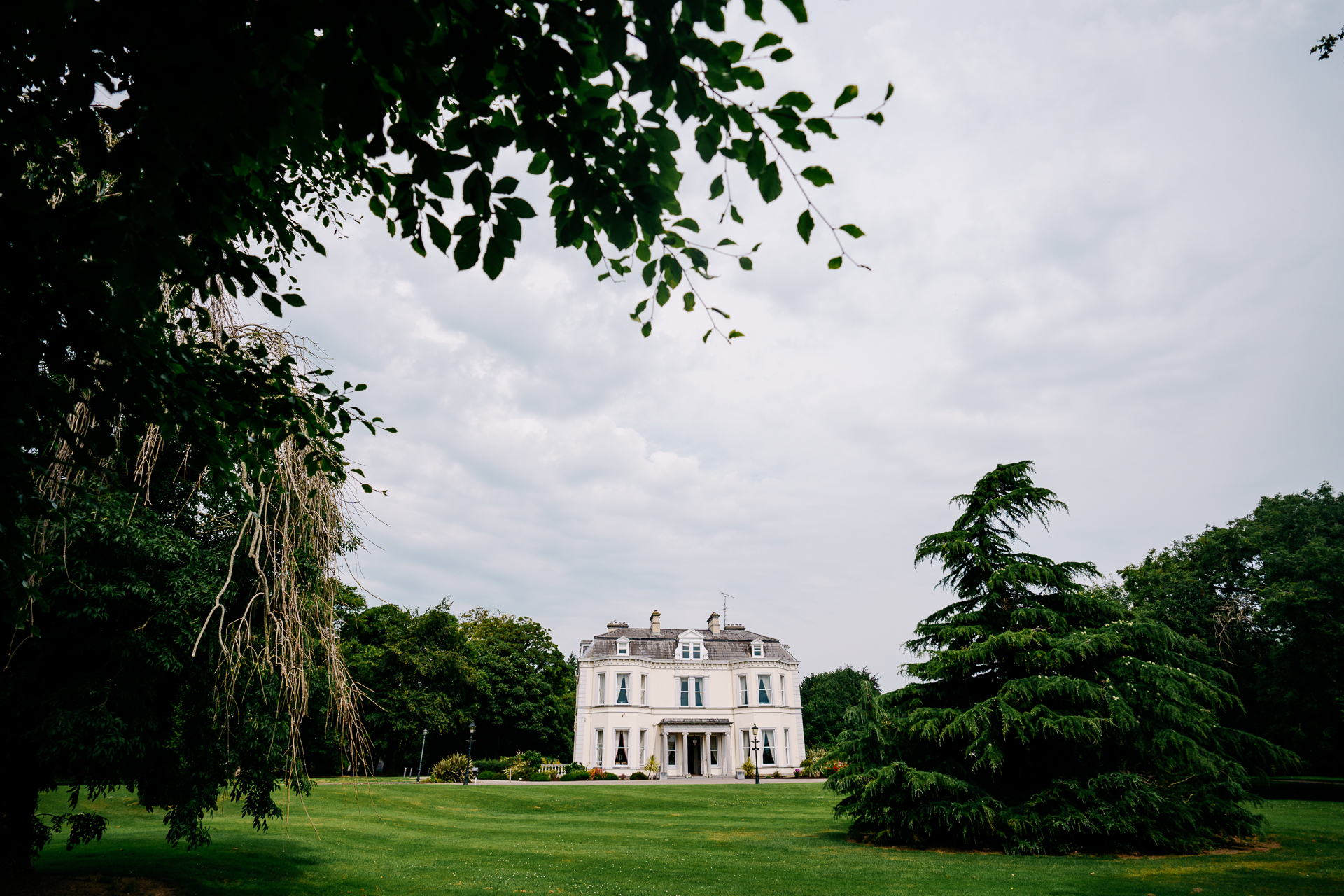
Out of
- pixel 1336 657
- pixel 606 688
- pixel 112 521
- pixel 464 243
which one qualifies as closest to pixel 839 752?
pixel 112 521

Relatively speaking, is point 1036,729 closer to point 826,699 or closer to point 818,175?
point 818,175

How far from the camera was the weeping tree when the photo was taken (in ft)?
44.3

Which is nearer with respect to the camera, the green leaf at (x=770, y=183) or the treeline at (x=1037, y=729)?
the green leaf at (x=770, y=183)

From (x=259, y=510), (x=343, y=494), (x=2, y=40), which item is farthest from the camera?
(x=343, y=494)

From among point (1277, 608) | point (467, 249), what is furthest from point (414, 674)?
point (467, 249)

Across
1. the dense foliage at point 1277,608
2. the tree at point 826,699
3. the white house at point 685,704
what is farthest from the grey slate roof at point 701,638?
the dense foliage at point 1277,608

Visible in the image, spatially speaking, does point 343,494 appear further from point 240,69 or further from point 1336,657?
point 1336,657

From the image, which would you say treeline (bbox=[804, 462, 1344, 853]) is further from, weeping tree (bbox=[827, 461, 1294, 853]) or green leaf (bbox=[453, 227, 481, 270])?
green leaf (bbox=[453, 227, 481, 270])

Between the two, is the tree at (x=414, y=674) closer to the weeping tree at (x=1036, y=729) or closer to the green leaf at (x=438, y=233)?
the weeping tree at (x=1036, y=729)

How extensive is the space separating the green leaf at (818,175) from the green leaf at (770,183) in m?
0.12

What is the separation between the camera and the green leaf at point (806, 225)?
311 centimetres

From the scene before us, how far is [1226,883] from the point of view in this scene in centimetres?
1053

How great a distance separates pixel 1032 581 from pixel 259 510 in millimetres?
15255

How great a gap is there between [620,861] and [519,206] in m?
14.2
